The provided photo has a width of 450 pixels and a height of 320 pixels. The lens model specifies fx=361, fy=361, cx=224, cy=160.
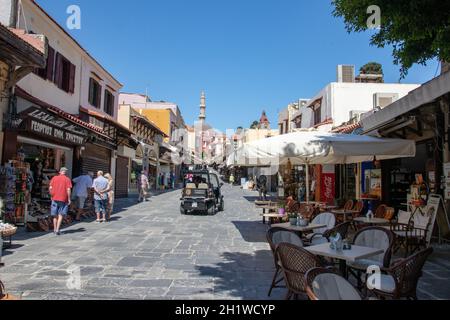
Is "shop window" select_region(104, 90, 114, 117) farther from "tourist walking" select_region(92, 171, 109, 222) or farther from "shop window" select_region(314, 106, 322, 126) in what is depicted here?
"shop window" select_region(314, 106, 322, 126)

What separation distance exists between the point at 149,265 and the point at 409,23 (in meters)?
5.37

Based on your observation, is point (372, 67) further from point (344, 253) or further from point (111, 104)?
point (344, 253)

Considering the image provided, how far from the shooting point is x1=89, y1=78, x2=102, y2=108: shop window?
1746 centimetres

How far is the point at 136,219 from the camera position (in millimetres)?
12844

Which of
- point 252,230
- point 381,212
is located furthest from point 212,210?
point 381,212

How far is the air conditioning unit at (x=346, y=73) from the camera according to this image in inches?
1061

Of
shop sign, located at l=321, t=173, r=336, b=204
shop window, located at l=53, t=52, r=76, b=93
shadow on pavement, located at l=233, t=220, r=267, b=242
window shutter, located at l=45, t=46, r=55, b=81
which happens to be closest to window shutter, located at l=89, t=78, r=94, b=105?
shop window, located at l=53, t=52, r=76, b=93

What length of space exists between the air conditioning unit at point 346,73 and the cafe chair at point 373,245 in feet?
78.0

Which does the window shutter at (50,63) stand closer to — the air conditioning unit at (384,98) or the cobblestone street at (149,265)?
the cobblestone street at (149,265)

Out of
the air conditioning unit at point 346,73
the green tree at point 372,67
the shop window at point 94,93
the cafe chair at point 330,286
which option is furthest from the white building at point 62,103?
the green tree at point 372,67

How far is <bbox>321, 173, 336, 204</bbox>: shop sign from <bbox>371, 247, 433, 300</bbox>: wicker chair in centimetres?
1443

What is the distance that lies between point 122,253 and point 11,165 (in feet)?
14.8

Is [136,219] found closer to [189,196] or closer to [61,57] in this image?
[189,196]
